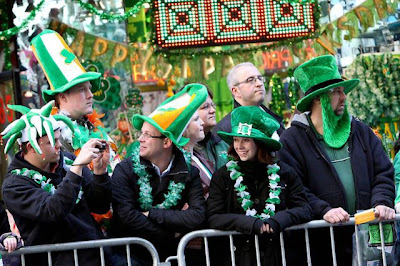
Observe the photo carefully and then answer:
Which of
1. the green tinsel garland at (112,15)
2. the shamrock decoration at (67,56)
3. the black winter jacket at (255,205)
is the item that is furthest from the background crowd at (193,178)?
the green tinsel garland at (112,15)

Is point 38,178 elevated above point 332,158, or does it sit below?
above

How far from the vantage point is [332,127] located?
6.87 metres

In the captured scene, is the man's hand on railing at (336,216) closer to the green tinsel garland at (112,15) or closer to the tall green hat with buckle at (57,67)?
the tall green hat with buckle at (57,67)

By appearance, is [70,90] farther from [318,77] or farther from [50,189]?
[318,77]

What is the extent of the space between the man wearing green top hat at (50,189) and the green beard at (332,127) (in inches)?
63.2

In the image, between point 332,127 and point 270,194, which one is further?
point 332,127

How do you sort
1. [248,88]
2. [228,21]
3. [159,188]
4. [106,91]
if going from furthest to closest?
1. [106,91]
2. [228,21]
3. [248,88]
4. [159,188]

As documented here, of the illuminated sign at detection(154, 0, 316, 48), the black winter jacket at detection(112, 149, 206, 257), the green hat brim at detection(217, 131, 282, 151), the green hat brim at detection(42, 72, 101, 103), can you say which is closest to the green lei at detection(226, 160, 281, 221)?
the green hat brim at detection(217, 131, 282, 151)

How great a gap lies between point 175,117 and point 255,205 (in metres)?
0.83

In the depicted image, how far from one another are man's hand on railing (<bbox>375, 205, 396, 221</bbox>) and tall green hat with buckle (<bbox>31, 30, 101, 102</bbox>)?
2231 mm

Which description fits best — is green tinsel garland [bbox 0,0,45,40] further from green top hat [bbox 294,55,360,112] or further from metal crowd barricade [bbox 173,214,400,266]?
metal crowd barricade [bbox 173,214,400,266]

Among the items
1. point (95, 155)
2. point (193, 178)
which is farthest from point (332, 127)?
point (95, 155)

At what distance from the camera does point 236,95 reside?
8242 mm

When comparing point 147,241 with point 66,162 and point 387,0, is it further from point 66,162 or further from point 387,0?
point 387,0
